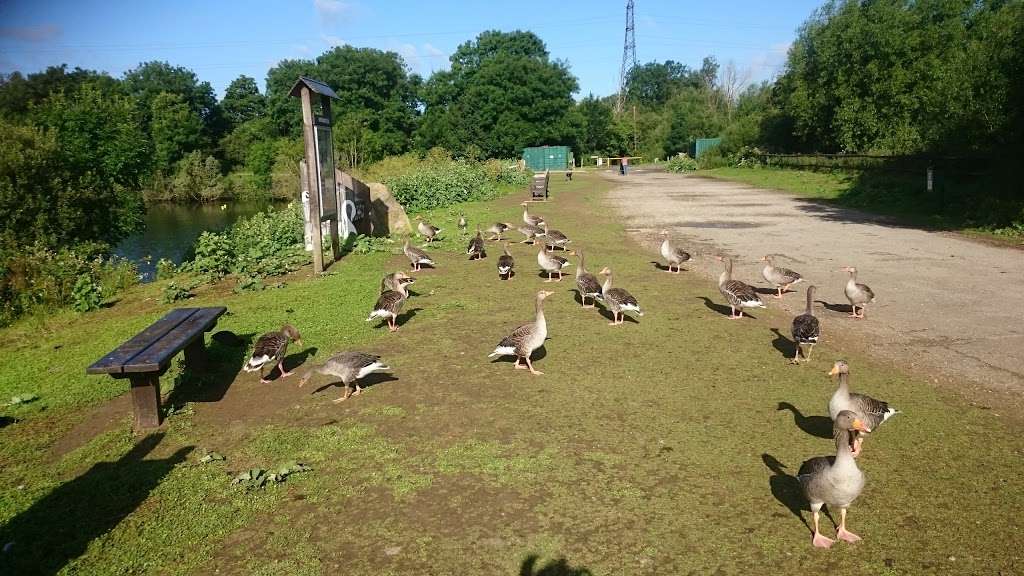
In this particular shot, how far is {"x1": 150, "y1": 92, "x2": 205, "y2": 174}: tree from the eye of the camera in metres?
64.9

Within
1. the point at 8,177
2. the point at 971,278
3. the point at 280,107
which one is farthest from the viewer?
the point at 280,107

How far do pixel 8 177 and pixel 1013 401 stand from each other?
26583 millimetres

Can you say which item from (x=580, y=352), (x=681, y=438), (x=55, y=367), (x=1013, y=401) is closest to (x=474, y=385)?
(x=580, y=352)

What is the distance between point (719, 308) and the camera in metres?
11.1

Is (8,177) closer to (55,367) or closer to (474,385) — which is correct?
(55,367)

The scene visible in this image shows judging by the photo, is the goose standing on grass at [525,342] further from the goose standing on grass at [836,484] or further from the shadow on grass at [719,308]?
the shadow on grass at [719,308]

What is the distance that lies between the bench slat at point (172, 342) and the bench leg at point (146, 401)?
0.94 feet

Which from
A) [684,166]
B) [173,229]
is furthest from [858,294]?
[684,166]

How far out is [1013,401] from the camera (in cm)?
688

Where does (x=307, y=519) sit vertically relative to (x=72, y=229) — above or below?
below

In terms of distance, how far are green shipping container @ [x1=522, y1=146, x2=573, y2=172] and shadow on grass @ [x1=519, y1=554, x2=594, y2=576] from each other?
213 ft

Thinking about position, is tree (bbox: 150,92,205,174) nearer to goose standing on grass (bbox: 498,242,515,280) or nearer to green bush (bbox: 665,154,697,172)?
green bush (bbox: 665,154,697,172)

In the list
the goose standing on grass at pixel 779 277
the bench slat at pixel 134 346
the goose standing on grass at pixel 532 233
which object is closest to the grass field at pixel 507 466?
the bench slat at pixel 134 346

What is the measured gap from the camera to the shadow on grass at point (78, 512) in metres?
4.64
